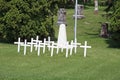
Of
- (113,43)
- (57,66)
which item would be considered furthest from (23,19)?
(57,66)

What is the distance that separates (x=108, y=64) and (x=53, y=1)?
904cm

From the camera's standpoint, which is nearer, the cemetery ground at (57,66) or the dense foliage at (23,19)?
the cemetery ground at (57,66)

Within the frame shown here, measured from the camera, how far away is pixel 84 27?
105 ft

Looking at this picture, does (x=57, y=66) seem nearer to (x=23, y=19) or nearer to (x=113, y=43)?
(x=23, y=19)

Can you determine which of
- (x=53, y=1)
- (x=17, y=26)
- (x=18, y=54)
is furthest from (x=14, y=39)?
(x=18, y=54)

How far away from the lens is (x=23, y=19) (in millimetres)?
21734

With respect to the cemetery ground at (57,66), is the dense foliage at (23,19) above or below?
above

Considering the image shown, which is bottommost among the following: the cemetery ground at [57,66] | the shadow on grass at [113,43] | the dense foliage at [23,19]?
the cemetery ground at [57,66]

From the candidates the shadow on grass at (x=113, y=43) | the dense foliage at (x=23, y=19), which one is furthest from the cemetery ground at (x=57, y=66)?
the shadow on grass at (x=113, y=43)

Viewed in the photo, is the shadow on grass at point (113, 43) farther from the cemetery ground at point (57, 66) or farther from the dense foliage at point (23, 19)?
the cemetery ground at point (57, 66)

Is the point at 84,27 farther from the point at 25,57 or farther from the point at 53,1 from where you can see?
the point at 25,57

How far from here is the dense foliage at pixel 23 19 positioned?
21516 mm

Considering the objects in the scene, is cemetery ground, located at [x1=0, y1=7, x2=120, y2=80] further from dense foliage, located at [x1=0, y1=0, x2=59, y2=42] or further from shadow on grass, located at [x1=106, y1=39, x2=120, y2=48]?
shadow on grass, located at [x1=106, y1=39, x2=120, y2=48]

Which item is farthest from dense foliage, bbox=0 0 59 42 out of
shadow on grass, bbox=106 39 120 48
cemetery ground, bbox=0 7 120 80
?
shadow on grass, bbox=106 39 120 48
